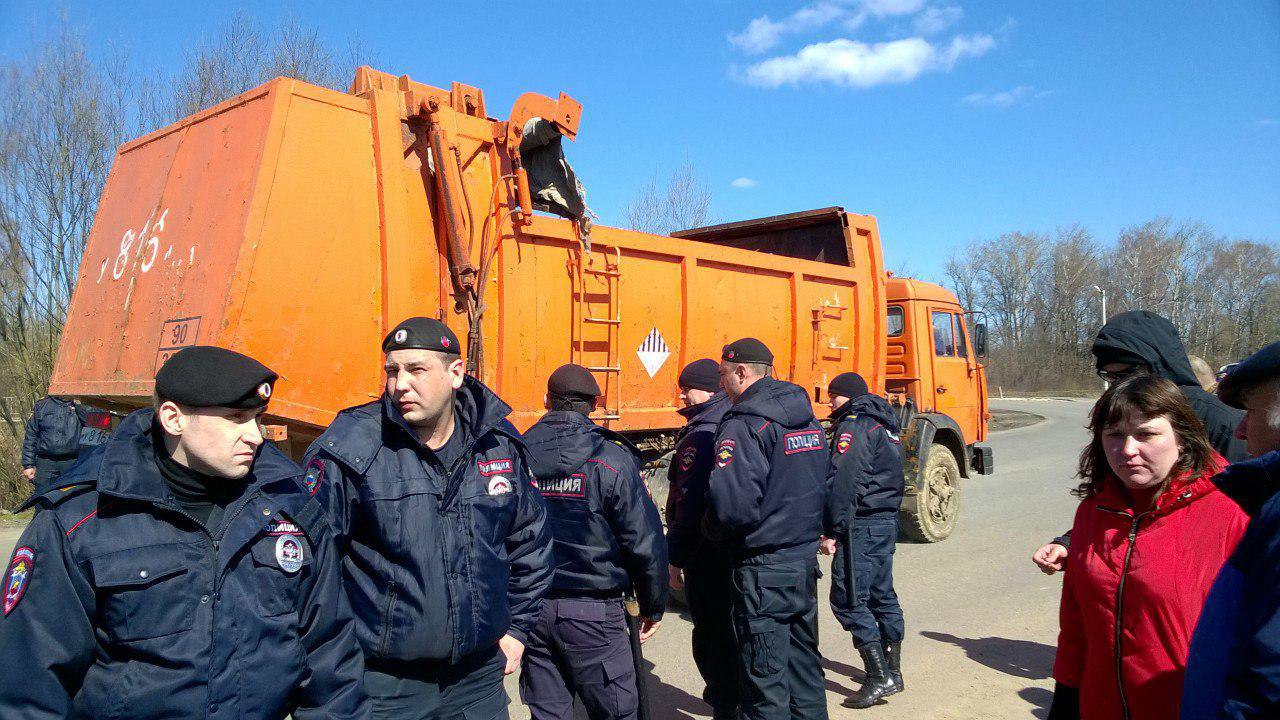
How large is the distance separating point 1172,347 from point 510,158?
A: 3745 mm

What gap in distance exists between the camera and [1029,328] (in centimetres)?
5528

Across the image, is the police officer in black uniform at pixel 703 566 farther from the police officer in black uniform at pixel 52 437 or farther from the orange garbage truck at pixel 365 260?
the police officer in black uniform at pixel 52 437

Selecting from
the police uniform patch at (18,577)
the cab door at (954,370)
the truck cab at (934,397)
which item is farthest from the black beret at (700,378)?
the cab door at (954,370)

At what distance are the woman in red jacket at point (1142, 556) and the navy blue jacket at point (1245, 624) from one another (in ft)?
1.75

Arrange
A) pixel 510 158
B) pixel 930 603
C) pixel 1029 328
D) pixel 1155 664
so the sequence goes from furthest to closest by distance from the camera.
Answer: pixel 1029 328 < pixel 930 603 < pixel 510 158 < pixel 1155 664

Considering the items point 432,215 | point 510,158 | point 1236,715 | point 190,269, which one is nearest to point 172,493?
point 1236,715

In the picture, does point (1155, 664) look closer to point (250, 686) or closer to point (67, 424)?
point (250, 686)

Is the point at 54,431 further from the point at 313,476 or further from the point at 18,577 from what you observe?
the point at 18,577

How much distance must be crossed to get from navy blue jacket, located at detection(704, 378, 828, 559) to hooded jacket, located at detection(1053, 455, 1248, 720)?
1377 mm

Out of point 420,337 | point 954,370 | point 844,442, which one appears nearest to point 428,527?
point 420,337

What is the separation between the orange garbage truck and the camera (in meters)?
4.16

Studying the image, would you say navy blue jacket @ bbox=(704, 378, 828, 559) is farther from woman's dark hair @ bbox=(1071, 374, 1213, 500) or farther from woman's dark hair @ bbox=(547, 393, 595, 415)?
woman's dark hair @ bbox=(1071, 374, 1213, 500)

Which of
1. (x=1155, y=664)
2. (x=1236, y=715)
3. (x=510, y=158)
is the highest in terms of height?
(x=510, y=158)

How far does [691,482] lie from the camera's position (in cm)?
411
